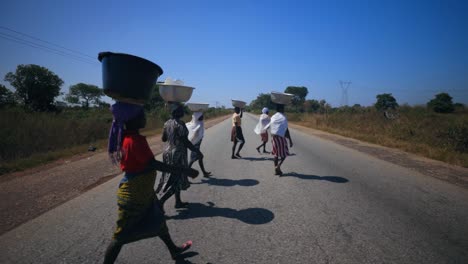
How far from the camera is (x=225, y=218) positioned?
12.2 feet

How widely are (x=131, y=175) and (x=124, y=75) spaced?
3.24 ft

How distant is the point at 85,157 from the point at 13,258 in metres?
7.26

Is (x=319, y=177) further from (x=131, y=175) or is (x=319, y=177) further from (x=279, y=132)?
(x=131, y=175)

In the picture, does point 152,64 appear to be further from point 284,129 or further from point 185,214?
point 284,129

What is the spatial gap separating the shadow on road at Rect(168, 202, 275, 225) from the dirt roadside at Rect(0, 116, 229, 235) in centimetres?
253

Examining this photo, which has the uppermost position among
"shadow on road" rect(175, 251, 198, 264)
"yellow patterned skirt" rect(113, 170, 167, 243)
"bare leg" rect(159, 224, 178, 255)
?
"yellow patterned skirt" rect(113, 170, 167, 243)

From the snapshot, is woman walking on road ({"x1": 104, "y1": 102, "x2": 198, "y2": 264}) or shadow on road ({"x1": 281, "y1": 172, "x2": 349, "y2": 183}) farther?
shadow on road ({"x1": 281, "y1": 172, "x2": 349, "y2": 183})

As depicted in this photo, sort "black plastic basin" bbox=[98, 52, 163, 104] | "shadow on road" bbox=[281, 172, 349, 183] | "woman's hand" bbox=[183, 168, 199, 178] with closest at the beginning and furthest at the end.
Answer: "black plastic basin" bbox=[98, 52, 163, 104]
"woman's hand" bbox=[183, 168, 199, 178]
"shadow on road" bbox=[281, 172, 349, 183]

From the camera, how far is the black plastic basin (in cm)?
218

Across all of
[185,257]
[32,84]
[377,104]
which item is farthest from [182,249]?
[32,84]

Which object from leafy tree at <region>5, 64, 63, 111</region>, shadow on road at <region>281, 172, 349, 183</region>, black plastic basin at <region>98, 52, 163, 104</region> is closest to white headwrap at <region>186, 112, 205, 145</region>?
shadow on road at <region>281, 172, 349, 183</region>

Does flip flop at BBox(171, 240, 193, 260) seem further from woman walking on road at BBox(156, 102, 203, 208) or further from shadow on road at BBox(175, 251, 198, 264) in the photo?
woman walking on road at BBox(156, 102, 203, 208)

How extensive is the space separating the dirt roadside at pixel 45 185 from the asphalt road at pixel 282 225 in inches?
14.9

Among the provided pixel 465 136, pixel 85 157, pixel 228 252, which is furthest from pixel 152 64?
pixel 465 136
